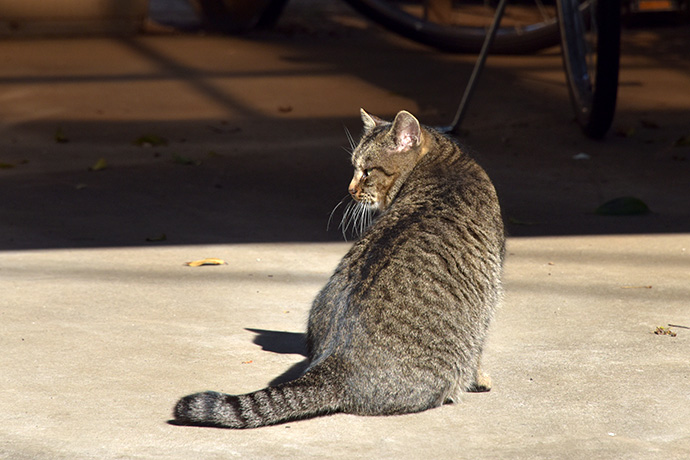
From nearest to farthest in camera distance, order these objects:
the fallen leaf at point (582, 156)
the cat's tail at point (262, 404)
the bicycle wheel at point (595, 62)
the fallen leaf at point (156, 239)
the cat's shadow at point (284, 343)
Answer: the cat's tail at point (262, 404) → the cat's shadow at point (284, 343) → the fallen leaf at point (156, 239) → the bicycle wheel at point (595, 62) → the fallen leaf at point (582, 156)

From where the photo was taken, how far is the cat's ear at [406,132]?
12.0ft

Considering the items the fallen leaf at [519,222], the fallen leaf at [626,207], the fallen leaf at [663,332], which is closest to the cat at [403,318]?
the fallen leaf at [663,332]

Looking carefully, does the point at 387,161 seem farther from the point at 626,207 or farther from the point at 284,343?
the point at 626,207

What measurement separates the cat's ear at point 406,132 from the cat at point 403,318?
0.02 meters

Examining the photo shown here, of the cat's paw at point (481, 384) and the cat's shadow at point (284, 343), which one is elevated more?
the cat's paw at point (481, 384)

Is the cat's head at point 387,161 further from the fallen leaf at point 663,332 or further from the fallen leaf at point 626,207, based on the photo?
the fallen leaf at point 626,207

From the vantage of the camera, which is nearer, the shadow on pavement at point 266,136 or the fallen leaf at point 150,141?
the shadow on pavement at point 266,136

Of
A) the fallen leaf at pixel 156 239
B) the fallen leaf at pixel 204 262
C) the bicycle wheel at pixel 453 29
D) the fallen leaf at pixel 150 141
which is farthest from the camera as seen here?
the bicycle wheel at pixel 453 29

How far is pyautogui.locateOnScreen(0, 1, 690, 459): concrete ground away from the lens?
3.00 m

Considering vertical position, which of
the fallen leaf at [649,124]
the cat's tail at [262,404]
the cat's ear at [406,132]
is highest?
the cat's ear at [406,132]

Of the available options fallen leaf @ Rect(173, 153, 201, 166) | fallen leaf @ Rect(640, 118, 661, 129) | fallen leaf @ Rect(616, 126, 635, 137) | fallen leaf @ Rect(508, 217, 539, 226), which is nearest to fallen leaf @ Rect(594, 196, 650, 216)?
fallen leaf @ Rect(508, 217, 539, 226)

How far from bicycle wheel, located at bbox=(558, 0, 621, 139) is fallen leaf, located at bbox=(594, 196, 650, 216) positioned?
1338mm

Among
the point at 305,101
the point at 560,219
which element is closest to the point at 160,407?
the point at 560,219

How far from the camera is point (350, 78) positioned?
9.09 m
